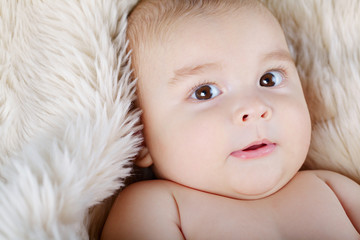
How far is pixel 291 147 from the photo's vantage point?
0.87 meters

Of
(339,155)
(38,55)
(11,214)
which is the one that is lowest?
(339,155)

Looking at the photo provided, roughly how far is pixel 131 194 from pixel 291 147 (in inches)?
13.3

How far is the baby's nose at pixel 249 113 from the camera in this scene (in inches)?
31.8

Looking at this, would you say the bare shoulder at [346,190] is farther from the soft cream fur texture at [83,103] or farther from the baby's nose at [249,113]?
the baby's nose at [249,113]

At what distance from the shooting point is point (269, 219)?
827 millimetres

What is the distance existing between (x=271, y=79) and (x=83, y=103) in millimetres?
396

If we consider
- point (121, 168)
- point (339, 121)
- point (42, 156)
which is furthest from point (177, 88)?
point (339, 121)

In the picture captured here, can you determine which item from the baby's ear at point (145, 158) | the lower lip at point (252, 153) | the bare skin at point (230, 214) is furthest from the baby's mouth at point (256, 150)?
the baby's ear at point (145, 158)

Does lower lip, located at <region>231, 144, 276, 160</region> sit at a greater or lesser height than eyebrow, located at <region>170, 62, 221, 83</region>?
lesser

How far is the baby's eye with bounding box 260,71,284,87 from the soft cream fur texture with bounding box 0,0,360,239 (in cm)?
17

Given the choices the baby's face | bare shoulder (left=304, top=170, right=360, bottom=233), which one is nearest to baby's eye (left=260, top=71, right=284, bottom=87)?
the baby's face

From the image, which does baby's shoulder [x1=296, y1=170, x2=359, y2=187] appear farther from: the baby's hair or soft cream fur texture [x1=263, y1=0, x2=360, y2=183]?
the baby's hair

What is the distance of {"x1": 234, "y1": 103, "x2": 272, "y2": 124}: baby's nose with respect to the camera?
0.81m

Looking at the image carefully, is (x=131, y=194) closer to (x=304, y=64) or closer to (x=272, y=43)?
(x=272, y=43)
